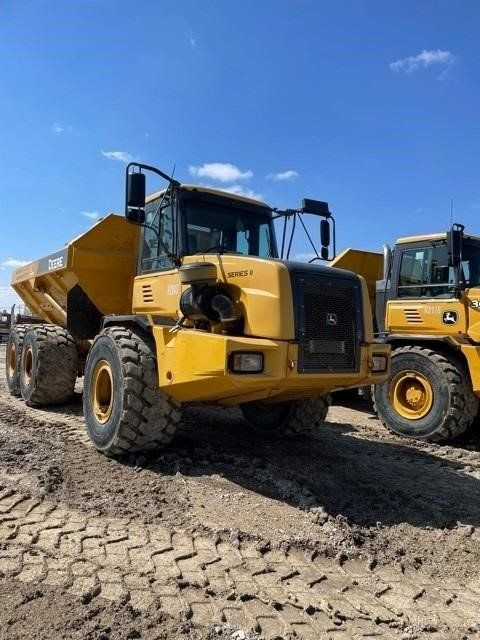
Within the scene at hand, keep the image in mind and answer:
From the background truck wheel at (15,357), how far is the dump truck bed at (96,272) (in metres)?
1.54

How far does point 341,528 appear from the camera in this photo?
3887 millimetres

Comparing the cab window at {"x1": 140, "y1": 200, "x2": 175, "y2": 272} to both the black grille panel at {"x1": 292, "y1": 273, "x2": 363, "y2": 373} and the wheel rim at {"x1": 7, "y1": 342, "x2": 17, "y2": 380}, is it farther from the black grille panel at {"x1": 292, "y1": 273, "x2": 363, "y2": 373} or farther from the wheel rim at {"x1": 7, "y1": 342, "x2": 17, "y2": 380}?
the wheel rim at {"x1": 7, "y1": 342, "x2": 17, "y2": 380}

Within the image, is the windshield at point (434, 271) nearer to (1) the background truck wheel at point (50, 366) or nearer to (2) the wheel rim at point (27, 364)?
(1) the background truck wheel at point (50, 366)

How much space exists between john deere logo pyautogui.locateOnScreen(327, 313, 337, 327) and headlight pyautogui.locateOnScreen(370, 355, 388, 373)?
586mm

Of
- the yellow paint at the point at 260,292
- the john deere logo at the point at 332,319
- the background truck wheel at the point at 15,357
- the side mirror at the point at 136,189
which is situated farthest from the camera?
the background truck wheel at the point at 15,357

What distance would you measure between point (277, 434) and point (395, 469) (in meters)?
1.34

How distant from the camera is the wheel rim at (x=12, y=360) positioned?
9.33m

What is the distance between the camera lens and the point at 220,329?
4.75 metres

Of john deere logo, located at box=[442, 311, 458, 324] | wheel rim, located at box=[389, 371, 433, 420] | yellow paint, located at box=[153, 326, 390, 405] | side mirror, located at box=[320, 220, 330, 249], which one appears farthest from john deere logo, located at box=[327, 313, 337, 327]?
john deere logo, located at box=[442, 311, 458, 324]

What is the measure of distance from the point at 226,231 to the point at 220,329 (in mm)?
1361

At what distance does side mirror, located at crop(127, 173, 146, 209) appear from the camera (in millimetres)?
4895

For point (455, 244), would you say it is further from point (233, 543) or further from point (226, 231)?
point (233, 543)

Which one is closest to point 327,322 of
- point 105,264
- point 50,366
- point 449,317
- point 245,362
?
point 245,362

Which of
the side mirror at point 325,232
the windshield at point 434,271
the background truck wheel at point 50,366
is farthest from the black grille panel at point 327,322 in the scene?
the background truck wheel at point 50,366
